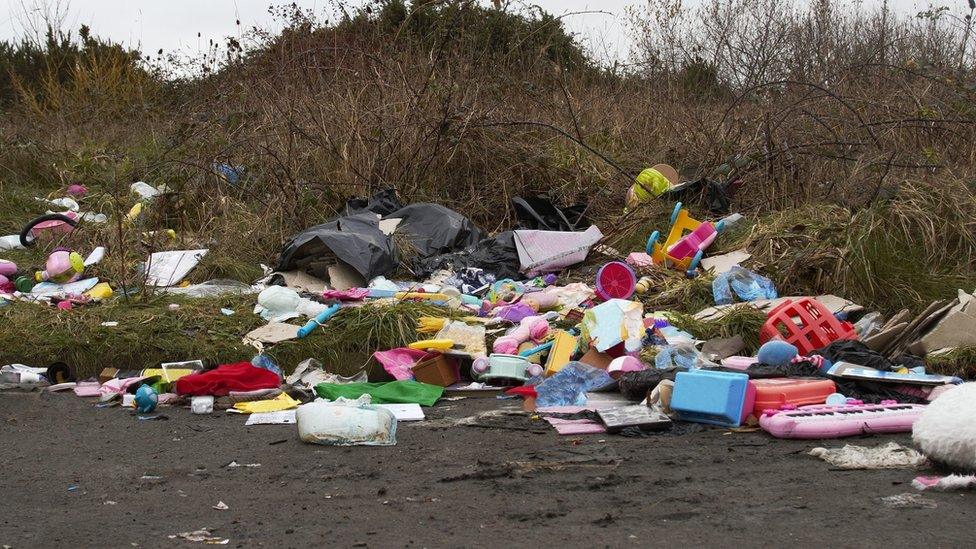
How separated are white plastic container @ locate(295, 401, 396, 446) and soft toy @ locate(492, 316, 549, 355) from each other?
1693mm

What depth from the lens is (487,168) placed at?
30.3 feet

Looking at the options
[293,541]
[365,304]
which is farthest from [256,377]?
[293,541]

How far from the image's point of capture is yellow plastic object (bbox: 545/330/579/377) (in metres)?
5.55

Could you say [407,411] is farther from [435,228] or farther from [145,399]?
[435,228]

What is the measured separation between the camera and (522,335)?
19.9 feet

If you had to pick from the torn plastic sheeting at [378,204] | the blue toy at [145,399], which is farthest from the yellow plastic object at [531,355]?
the torn plastic sheeting at [378,204]

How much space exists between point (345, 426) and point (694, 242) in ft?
12.7

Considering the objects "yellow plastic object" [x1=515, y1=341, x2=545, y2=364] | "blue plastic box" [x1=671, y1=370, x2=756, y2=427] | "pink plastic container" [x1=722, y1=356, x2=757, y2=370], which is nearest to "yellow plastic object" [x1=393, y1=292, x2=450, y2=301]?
"yellow plastic object" [x1=515, y1=341, x2=545, y2=364]

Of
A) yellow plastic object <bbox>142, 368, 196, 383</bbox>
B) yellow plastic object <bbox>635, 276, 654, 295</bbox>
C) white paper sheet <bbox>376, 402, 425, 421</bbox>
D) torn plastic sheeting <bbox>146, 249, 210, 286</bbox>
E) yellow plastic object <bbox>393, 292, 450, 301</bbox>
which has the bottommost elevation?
white paper sheet <bbox>376, 402, 425, 421</bbox>

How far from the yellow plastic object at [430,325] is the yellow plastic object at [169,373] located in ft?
4.60

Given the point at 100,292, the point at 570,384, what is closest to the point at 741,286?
the point at 570,384

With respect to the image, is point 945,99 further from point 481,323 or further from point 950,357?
point 481,323

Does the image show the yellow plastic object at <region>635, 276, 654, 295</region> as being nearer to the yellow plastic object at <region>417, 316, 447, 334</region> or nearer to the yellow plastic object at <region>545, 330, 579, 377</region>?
the yellow plastic object at <region>545, 330, 579, 377</region>

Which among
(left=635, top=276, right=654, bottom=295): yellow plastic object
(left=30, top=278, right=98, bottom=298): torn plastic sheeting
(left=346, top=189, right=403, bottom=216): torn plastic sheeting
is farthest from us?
(left=346, top=189, right=403, bottom=216): torn plastic sheeting
